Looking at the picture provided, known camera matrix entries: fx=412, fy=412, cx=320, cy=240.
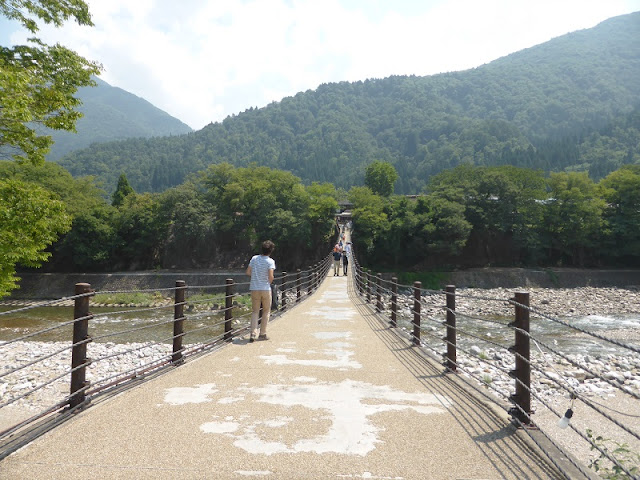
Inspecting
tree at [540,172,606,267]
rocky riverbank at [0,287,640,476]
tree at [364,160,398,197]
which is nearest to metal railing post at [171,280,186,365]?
rocky riverbank at [0,287,640,476]

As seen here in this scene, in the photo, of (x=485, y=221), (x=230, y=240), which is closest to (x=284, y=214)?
(x=230, y=240)

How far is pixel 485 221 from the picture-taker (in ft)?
153

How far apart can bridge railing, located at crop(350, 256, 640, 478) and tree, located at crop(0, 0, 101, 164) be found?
6.81m

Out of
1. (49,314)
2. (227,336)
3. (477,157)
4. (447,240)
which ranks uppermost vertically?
(477,157)

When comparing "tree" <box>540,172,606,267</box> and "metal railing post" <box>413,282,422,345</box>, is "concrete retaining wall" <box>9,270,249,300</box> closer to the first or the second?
"metal railing post" <box>413,282,422,345</box>

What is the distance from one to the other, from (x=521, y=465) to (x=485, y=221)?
1867 inches

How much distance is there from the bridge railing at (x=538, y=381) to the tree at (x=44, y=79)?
681 centimetres

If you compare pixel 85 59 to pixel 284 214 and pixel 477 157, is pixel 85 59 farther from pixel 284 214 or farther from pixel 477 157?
pixel 477 157

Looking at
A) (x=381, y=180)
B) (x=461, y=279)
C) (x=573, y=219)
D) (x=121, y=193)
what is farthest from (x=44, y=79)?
(x=381, y=180)

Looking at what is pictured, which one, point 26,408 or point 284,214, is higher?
point 284,214

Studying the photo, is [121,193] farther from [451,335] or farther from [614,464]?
[614,464]

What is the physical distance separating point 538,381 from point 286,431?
31.3ft

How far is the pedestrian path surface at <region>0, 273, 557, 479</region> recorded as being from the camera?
262 cm

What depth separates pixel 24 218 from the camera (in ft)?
23.1
